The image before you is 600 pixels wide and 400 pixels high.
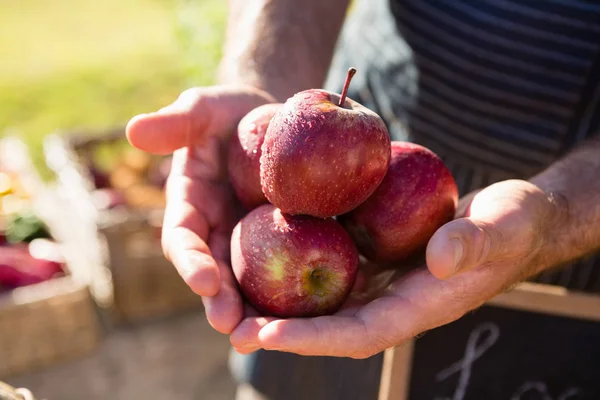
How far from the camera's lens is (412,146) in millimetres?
1467

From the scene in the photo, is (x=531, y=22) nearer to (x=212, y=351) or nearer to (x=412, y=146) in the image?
(x=412, y=146)

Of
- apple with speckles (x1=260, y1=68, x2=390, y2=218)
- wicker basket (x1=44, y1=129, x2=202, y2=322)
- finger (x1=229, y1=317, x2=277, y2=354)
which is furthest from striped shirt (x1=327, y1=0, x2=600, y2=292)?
wicker basket (x1=44, y1=129, x2=202, y2=322)

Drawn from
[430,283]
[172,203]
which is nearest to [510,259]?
[430,283]

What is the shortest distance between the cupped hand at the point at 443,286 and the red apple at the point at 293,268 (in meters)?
0.06

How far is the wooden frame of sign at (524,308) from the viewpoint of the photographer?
147 cm

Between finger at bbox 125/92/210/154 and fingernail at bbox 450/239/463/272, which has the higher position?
fingernail at bbox 450/239/463/272

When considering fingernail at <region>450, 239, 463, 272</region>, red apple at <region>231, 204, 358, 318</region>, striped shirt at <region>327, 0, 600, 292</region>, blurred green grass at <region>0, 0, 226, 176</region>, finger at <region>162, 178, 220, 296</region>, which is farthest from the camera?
blurred green grass at <region>0, 0, 226, 176</region>

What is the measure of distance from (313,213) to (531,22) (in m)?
0.77

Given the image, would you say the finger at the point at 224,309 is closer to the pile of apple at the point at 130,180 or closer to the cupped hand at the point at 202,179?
the cupped hand at the point at 202,179

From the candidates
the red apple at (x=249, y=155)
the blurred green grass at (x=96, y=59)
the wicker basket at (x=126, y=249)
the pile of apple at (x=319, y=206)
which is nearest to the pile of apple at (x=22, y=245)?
the wicker basket at (x=126, y=249)

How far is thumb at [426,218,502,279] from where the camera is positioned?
1.06 m

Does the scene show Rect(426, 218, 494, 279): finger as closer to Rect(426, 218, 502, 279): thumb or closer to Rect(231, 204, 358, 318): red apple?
Rect(426, 218, 502, 279): thumb

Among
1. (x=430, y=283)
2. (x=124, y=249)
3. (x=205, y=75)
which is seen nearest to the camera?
(x=430, y=283)

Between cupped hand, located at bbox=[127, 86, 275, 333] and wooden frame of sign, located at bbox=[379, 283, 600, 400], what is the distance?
410mm
